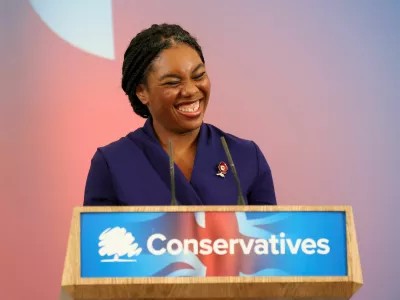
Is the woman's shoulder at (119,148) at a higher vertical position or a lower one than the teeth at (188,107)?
lower

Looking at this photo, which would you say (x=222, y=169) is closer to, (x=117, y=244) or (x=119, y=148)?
(x=119, y=148)

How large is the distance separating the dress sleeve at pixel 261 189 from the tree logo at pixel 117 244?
0.68m

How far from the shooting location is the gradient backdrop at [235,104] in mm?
2852

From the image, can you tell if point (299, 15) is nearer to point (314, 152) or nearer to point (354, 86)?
point (354, 86)

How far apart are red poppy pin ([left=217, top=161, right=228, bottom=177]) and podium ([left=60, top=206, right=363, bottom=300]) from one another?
21.3 inches

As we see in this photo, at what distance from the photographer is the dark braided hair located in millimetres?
1907

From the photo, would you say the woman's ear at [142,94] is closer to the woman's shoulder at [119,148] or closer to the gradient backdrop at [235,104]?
the woman's shoulder at [119,148]

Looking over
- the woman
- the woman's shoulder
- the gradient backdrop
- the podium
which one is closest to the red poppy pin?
the woman

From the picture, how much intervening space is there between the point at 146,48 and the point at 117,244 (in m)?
0.78

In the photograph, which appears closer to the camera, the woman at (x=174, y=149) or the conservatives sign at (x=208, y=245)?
the conservatives sign at (x=208, y=245)

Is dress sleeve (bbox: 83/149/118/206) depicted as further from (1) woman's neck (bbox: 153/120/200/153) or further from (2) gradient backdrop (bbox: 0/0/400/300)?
(2) gradient backdrop (bbox: 0/0/400/300)

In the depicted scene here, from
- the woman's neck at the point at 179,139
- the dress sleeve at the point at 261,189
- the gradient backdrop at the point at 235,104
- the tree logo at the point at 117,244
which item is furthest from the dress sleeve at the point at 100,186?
the gradient backdrop at the point at 235,104

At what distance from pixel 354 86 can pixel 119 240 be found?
1949 millimetres

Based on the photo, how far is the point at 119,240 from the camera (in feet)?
4.10
